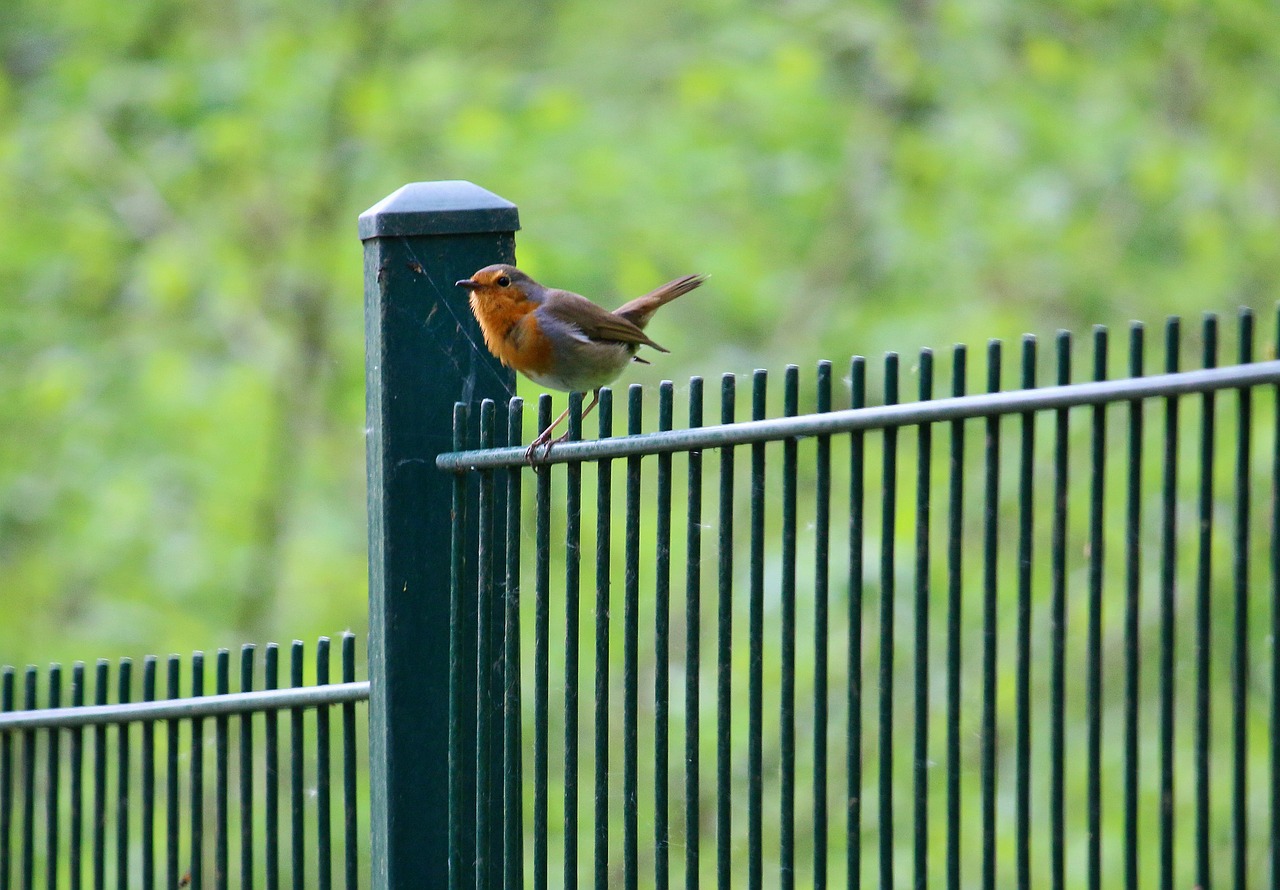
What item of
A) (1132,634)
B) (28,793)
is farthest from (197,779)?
(1132,634)

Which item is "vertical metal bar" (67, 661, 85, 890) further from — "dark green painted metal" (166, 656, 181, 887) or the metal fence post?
the metal fence post

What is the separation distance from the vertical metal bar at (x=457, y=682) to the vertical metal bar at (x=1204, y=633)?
4.77 ft

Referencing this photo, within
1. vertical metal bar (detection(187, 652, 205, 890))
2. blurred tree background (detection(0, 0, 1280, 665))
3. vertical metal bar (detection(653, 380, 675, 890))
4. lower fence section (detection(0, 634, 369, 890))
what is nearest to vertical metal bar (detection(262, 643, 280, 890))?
lower fence section (detection(0, 634, 369, 890))

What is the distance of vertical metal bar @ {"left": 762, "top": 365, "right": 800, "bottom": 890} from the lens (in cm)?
258

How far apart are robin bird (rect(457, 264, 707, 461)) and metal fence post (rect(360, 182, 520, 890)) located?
74 mm

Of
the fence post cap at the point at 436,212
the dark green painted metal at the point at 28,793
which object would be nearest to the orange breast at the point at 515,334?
the fence post cap at the point at 436,212

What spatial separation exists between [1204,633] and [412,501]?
65.6 inches

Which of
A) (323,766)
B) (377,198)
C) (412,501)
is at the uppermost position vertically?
(377,198)

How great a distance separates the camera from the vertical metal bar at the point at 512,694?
2996 mm

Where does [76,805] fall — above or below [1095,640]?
below

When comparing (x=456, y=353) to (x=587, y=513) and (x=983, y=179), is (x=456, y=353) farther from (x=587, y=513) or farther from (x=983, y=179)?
(x=983, y=179)

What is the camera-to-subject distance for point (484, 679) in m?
3.04

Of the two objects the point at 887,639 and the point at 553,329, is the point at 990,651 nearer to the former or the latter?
the point at 887,639

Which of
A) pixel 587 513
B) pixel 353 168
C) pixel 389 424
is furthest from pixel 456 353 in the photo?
pixel 353 168
